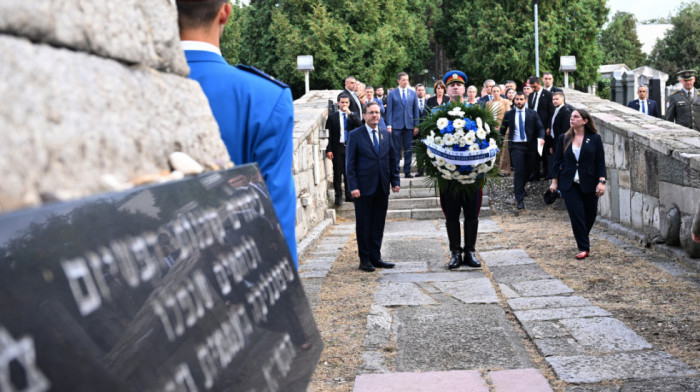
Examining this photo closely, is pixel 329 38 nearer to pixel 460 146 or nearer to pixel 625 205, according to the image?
pixel 625 205

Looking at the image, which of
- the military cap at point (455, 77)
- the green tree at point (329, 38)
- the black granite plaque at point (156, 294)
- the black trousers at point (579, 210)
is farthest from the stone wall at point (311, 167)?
the green tree at point (329, 38)

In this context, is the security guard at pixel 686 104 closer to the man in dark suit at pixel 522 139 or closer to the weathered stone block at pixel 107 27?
the man in dark suit at pixel 522 139

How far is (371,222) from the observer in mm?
9055

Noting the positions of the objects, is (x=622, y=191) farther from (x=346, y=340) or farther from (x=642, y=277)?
(x=346, y=340)

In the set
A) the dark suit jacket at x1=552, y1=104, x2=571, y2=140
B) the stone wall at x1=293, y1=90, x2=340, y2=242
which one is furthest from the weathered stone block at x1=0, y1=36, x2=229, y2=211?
the dark suit jacket at x1=552, y1=104, x2=571, y2=140

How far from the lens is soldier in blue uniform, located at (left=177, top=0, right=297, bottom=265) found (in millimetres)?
2211

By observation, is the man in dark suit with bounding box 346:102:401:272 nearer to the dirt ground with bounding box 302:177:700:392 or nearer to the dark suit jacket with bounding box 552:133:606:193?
the dirt ground with bounding box 302:177:700:392

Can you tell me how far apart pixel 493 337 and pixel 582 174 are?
12.9 ft

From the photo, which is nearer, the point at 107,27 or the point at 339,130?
the point at 107,27

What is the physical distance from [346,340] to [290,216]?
11.4ft

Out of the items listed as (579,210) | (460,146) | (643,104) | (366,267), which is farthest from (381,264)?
(643,104)

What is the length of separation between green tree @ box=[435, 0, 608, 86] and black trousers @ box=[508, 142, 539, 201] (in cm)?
2571

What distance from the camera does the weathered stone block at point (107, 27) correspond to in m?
1.19

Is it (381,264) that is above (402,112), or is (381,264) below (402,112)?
below
